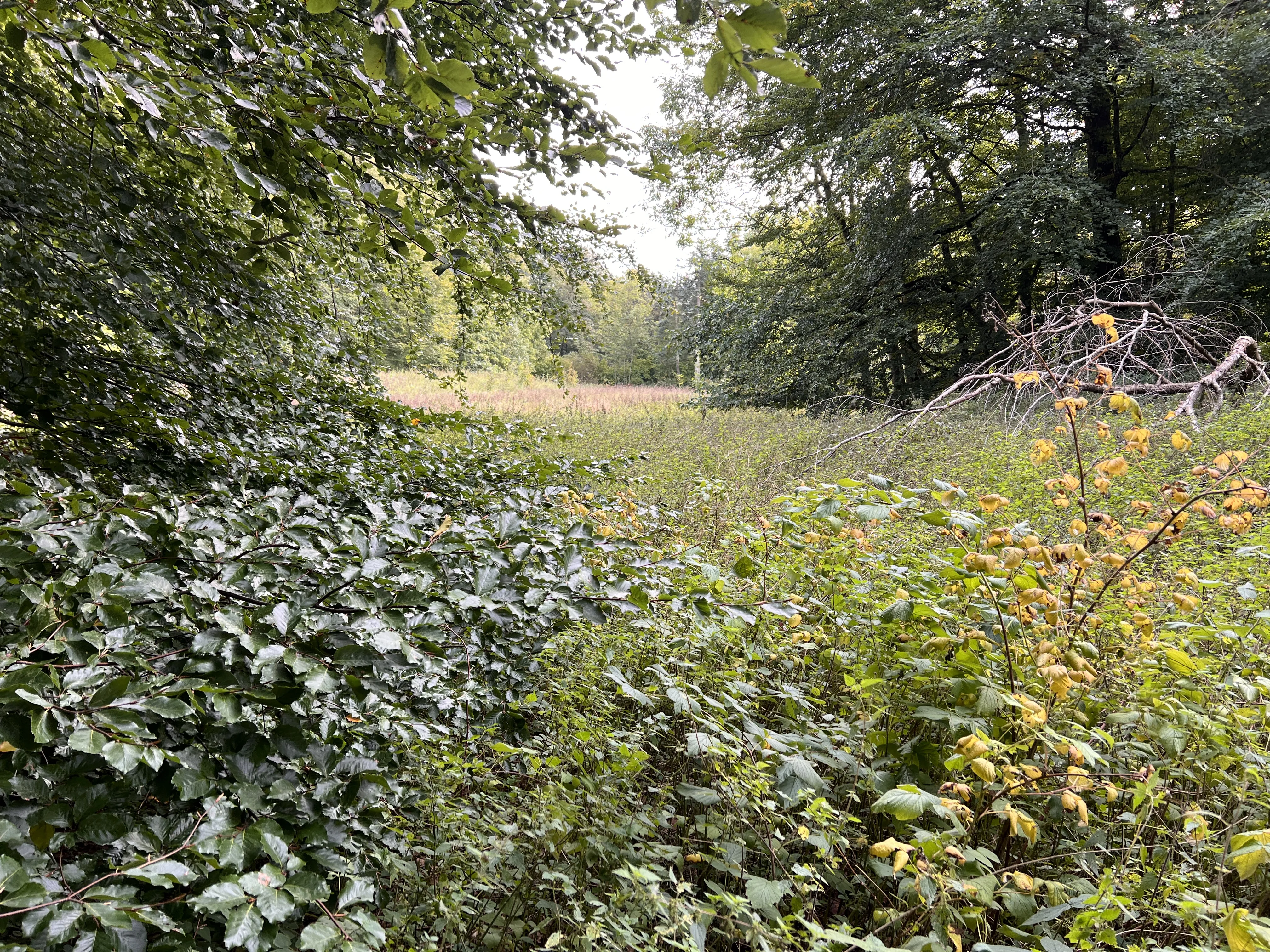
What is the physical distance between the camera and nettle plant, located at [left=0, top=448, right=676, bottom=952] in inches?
32.2

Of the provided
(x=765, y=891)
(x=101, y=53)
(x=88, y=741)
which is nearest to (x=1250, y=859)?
(x=765, y=891)

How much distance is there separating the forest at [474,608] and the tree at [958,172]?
5.81 m

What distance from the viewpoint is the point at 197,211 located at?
2744 mm

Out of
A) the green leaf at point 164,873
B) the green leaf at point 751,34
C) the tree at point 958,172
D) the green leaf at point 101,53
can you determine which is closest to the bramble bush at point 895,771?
the green leaf at point 164,873

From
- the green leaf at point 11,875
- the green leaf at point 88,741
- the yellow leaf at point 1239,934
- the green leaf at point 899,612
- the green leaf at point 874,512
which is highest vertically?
the green leaf at point 874,512

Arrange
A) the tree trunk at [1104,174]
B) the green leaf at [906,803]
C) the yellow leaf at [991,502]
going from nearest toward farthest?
the green leaf at [906,803] → the yellow leaf at [991,502] → the tree trunk at [1104,174]

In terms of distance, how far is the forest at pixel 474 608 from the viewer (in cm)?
95

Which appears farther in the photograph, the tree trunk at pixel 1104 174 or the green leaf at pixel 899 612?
the tree trunk at pixel 1104 174

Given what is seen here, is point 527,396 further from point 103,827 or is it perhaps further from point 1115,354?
point 103,827

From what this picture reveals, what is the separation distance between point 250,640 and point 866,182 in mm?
13916

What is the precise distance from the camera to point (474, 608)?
1.31 meters

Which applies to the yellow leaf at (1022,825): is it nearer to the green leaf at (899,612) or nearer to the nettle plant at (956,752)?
the nettle plant at (956,752)

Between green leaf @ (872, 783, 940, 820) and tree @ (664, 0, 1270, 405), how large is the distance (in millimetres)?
7406

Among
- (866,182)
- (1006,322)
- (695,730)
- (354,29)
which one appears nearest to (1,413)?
(354,29)
